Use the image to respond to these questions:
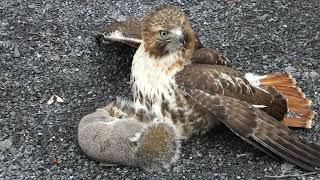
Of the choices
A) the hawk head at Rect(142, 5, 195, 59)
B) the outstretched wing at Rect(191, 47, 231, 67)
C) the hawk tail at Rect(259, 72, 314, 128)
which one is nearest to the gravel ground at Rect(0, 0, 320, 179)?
the hawk tail at Rect(259, 72, 314, 128)

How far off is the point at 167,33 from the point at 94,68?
1.31 metres

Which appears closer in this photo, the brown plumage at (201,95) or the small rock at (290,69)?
the brown plumage at (201,95)

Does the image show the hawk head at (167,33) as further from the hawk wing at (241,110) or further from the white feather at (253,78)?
the white feather at (253,78)

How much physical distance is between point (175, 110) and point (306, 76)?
4.75ft

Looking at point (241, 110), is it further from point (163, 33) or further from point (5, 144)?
point (5, 144)

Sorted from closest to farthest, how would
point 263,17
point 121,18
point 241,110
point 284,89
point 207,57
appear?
point 241,110 → point 207,57 → point 284,89 → point 263,17 → point 121,18

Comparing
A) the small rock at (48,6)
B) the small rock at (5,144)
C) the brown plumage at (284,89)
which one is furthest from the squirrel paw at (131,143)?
the small rock at (48,6)

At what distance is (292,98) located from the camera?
19.4 ft

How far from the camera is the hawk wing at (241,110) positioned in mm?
5234

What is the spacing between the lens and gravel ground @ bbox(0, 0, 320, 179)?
214 inches

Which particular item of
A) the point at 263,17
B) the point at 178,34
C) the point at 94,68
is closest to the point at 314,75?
the point at 263,17

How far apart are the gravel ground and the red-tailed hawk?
0.57 feet

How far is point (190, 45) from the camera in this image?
225 inches

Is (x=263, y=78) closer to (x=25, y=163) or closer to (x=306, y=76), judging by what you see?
(x=306, y=76)
